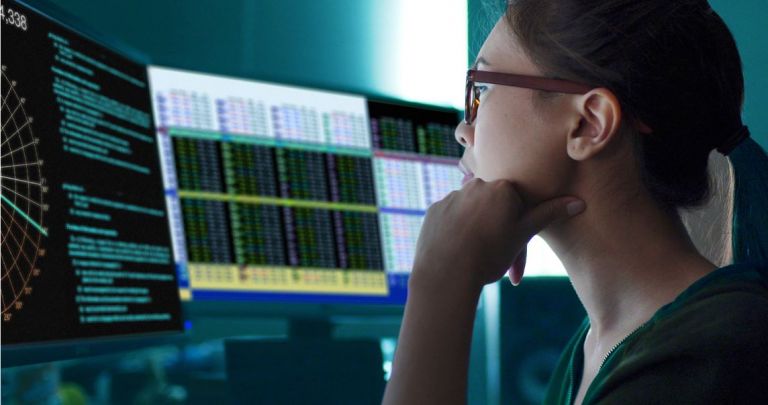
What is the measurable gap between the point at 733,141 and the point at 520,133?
0.68ft

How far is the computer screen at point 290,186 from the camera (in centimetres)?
127

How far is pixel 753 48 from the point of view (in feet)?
6.31

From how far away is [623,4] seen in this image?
887mm

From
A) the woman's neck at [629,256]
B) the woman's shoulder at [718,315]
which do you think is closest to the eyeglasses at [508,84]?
the woman's neck at [629,256]

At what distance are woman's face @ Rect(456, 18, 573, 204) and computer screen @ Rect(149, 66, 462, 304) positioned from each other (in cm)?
47

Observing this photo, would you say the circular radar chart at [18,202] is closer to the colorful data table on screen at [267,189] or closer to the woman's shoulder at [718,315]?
the colorful data table on screen at [267,189]

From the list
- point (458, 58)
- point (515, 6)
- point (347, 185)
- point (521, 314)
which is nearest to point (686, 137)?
point (515, 6)

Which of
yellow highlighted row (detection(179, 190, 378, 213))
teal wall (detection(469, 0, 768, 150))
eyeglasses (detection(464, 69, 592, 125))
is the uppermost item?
teal wall (detection(469, 0, 768, 150))

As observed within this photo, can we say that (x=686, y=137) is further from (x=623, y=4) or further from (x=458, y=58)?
(x=458, y=58)

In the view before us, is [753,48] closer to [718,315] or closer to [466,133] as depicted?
[466,133]

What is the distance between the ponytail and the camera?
94 cm

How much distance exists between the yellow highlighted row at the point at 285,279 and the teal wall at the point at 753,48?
67 centimetres

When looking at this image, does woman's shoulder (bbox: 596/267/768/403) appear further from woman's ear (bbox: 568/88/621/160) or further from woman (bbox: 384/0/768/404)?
woman's ear (bbox: 568/88/621/160)

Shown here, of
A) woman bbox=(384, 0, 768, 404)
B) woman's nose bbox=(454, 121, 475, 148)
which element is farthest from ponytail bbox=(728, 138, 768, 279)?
woman's nose bbox=(454, 121, 475, 148)
